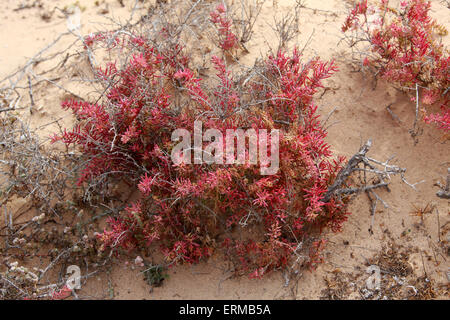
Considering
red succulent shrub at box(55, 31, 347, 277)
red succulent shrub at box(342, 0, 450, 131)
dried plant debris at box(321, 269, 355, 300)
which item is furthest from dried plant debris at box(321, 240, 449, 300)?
red succulent shrub at box(342, 0, 450, 131)

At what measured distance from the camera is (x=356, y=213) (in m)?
3.15

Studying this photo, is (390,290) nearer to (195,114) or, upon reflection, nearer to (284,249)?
(284,249)

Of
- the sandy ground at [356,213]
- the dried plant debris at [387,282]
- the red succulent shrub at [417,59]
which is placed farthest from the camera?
the red succulent shrub at [417,59]

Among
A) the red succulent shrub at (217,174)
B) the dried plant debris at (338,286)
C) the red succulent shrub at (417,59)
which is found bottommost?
the dried plant debris at (338,286)

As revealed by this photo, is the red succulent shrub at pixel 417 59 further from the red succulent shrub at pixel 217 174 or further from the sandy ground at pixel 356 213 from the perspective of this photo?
the red succulent shrub at pixel 217 174

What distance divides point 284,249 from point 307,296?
1.18ft

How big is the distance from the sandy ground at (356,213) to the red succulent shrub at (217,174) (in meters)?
0.15

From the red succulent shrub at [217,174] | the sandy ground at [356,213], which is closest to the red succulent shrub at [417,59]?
the sandy ground at [356,213]

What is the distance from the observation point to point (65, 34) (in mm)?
4793

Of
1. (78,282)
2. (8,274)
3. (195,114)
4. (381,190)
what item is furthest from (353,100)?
(8,274)

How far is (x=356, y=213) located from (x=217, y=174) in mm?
1158

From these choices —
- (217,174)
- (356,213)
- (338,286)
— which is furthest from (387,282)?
(217,174)

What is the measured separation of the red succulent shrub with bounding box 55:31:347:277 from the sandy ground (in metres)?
0.15

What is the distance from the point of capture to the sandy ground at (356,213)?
297cm
